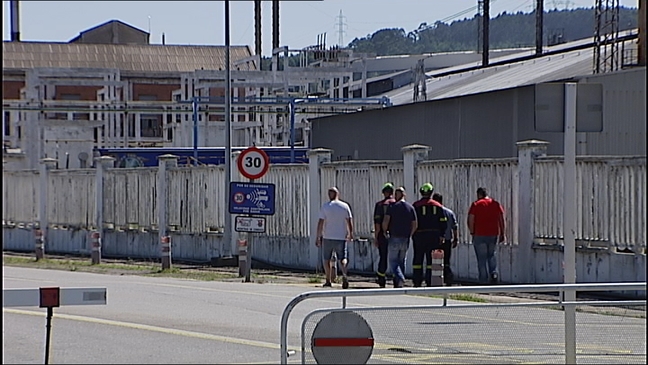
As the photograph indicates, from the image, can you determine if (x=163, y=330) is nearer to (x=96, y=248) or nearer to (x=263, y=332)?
(x=263, y=332)

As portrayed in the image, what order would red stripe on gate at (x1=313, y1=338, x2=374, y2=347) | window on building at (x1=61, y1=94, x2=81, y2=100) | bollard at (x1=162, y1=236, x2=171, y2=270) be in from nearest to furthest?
1. red stripe on gate at (x1=313, y1=338, x2=374, y2=347)
2. bollard at (x1=162, y1=236, x2=171, y2=270)
3. window on building at (x1=61, y1=94, x2=81, y2=100)

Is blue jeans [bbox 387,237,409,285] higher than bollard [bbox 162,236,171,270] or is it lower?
higher

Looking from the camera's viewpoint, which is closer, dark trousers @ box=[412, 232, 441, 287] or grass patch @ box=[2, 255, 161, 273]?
dark trousers @ box=[412, 232, 441, 287]

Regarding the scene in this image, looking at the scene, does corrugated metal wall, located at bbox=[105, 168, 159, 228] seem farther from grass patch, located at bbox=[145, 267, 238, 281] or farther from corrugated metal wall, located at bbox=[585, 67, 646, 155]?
corrugated metal wall, located at bbox=[585, 67, 646, 155]

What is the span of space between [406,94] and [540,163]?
26575mm

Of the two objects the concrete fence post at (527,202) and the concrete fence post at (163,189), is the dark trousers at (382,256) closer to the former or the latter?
the concrete fence post at (527,202)

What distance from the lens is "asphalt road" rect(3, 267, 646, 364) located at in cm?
909

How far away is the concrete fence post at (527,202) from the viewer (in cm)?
1969

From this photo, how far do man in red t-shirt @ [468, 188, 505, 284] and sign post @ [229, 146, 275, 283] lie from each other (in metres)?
4.22

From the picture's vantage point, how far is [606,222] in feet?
59.5

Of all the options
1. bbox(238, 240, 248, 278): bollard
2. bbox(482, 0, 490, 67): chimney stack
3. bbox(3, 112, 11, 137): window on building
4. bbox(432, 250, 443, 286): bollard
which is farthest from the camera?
bbox(482, 0, 490, 67): chimney stack

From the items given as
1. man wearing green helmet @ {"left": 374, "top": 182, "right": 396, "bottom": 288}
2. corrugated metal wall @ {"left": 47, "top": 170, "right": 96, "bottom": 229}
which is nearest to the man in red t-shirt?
man wearing green helmet @ {"left": 374, "top": 182, "right": 396, "bottom": 288}

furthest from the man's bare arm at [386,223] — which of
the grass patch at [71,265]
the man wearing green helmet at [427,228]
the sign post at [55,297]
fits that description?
the sign post at [55,297]

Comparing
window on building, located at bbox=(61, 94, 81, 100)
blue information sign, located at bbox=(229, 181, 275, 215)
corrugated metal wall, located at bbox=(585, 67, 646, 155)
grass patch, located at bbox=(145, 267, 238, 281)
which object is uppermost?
window on building, located at bbox=(61, 94, 81, 100)
